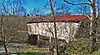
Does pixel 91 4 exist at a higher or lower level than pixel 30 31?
higher

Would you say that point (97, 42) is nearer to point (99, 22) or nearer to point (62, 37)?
point (99, 22)

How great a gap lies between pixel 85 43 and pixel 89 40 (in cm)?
94

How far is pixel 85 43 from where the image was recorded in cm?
2181

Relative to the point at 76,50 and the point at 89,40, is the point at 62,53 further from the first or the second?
the point at 89,40

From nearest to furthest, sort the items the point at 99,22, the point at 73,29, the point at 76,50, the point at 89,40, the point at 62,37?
the point at 99,22 → the point at 89,40 → the point at 76,50 → the point at 73,29 → the point at 62,37

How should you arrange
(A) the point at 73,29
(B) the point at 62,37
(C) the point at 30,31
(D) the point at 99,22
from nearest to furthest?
(D) the point at 99,22 < (A) the point at 73,29 < (B) the point at 62,37 < (C) the point at 30,31

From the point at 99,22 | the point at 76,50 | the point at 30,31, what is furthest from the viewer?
the point at 30,31

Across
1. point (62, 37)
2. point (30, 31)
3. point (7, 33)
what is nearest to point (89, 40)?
point (7, 33)

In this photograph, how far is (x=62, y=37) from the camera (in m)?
31.8

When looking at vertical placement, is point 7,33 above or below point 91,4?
below

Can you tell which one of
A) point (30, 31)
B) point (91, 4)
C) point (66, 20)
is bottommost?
point (30, 31)

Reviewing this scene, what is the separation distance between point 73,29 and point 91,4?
10670mm

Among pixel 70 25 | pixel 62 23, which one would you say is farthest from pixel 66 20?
pixel 70 25

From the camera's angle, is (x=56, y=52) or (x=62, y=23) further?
(x=62, y=23)
